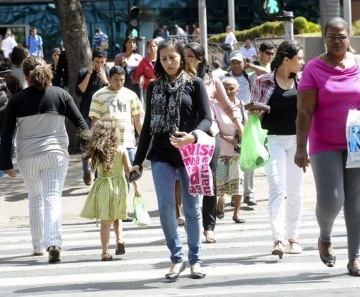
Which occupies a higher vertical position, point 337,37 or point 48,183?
point 337,37

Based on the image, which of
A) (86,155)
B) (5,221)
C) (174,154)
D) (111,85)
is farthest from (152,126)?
(5,221)

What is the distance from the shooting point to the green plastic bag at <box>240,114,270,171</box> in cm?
1020

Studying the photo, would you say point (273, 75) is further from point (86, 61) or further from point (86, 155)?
point (86, 61)

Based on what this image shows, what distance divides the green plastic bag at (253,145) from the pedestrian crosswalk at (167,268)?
0.80 metres

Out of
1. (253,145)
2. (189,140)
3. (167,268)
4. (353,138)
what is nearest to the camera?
(353,138)

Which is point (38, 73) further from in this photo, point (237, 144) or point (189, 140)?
point (237, 144)

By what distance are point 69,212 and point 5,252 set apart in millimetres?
3686

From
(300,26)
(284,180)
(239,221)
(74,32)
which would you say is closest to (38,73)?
(284,180)

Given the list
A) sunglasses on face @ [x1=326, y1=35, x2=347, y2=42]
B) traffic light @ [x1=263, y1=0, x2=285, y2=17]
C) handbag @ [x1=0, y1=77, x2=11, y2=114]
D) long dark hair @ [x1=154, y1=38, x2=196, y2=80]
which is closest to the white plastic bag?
sunglasses on face @ [x1=326, y1=35, x2=347, y2=42]

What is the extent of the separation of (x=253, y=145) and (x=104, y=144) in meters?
1.33

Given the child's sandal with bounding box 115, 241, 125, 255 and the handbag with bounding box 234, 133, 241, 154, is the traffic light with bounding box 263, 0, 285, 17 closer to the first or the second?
the handbag with bounding box 234, 133, 241, 154

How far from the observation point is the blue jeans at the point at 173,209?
8633mm

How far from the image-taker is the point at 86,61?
1981 cm

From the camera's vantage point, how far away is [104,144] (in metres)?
10.3
